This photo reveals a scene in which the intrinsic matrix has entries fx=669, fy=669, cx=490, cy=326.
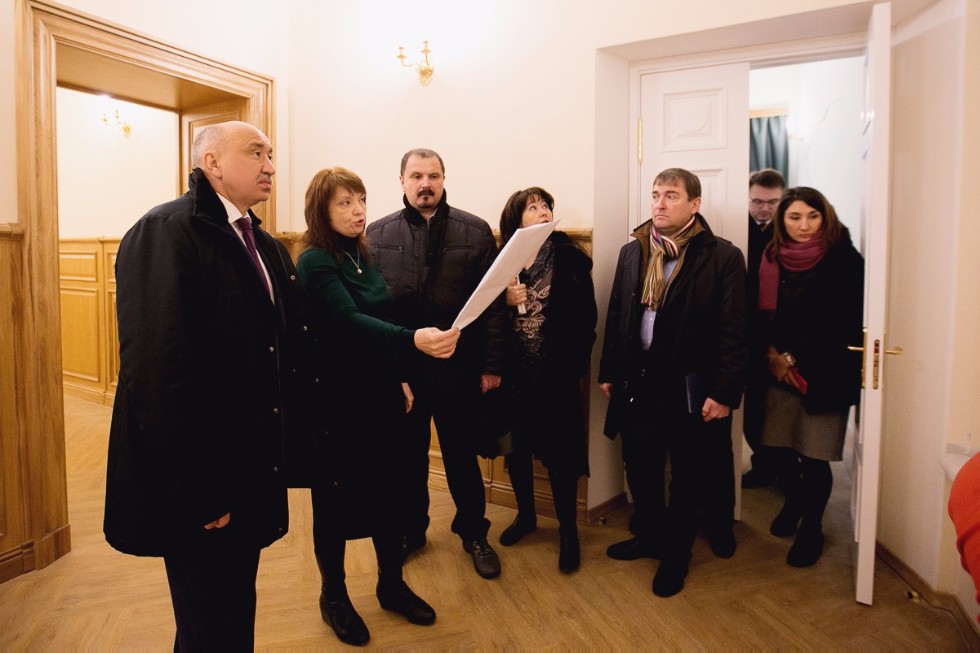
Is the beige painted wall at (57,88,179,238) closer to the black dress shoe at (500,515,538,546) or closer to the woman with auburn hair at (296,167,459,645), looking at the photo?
the woman with auburn hair at (296,167,459,645)

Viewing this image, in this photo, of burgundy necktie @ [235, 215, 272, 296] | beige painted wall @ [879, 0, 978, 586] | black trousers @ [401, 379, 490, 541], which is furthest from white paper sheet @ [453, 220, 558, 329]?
beige painted wall @ [879, 0, 978, 586]

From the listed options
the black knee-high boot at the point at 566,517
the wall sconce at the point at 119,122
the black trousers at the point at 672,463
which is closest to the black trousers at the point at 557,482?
the black knee-high boot at the point at 566,517

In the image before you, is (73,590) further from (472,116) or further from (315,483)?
(472,116)

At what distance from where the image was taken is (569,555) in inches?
101

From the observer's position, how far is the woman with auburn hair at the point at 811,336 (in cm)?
248

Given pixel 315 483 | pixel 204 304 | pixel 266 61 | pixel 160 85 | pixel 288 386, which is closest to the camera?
pixel 204 304

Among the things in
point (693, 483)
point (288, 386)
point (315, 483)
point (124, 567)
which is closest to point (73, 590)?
point (124, 567)

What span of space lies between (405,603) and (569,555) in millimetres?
688

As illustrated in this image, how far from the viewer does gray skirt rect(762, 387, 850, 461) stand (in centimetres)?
252

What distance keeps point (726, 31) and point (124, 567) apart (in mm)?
3165

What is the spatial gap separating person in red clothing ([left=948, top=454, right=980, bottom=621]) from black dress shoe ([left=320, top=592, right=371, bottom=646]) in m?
1.62

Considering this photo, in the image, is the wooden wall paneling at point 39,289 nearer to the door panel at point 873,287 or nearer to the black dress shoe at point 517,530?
the black dress shoe at point 517,530

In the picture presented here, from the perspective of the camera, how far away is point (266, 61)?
3.73 meters

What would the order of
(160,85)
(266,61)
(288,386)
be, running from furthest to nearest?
1. (266,61)
2. (160,85)
3. (288,386)
